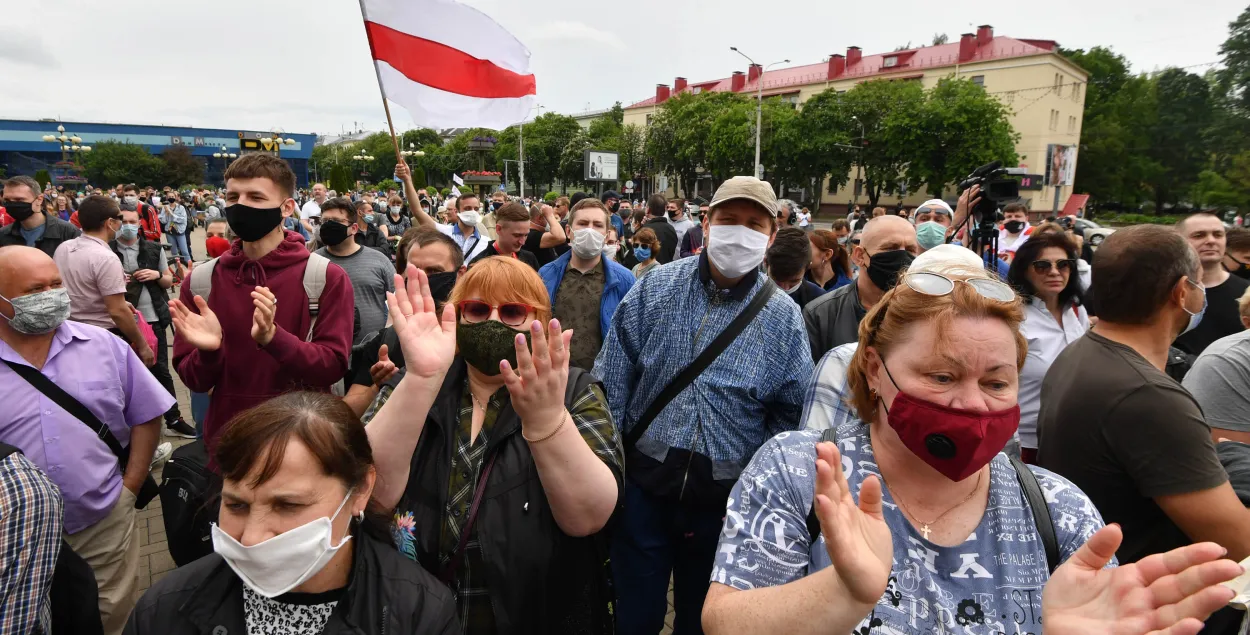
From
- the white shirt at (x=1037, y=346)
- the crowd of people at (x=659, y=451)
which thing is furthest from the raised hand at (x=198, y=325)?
the white shirt at (x=1037, y=346)

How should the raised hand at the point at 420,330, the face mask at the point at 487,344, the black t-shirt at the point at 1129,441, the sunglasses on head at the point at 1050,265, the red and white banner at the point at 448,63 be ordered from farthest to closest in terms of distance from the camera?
the red and white banner at the point at 448,63, the sunglasses on head at the point at 1050,265, the face mask at the point at 487,344, the black t-shirt at the point at 1129,441, the raised hand at the point at 420,330

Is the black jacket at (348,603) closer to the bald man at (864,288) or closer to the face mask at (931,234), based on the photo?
the bald man at (864,288)

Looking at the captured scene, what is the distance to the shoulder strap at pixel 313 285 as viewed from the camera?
9.88 feet

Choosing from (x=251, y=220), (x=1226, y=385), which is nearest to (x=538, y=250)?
(x=251, y=220)

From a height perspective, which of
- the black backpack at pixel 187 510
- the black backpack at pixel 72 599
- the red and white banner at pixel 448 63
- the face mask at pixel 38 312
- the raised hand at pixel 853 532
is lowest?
the black backpack at pixel 72 599

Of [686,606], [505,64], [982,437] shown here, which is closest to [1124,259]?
[982,437]

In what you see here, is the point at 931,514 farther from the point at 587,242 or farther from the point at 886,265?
the point at 587,242

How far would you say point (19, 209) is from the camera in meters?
6.12

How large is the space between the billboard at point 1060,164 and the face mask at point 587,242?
53.7 meters

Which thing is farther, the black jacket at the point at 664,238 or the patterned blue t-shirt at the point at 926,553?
the black jacket at the point at 664,238

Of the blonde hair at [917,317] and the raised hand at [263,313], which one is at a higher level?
the blonde hair at [917,317]

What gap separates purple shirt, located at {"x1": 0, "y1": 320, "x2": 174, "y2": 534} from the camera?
2469 mm

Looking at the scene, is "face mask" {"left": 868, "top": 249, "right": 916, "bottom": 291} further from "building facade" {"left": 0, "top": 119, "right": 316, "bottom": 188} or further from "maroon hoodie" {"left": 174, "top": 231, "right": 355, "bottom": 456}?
"building facade" {"left": 0, "top": 119, "right": 316, "bottom": 188}

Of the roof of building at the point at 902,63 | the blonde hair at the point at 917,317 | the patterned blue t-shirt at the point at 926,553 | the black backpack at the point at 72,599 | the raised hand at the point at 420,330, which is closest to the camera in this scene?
the patterned blue t-shirt at the point at 926,553
